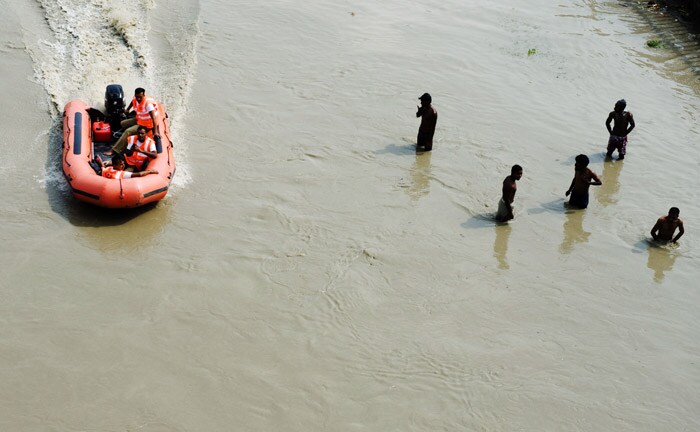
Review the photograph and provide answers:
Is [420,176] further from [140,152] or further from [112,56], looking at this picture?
[112,56]

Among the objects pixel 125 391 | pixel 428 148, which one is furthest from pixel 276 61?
pixel 125 391

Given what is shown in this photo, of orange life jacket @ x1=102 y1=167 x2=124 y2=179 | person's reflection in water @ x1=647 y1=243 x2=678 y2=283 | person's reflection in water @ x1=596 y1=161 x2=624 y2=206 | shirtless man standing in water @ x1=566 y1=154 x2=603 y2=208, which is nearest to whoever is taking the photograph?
orange life jacket @ x1=102 y1=167 x2=124 y2=179

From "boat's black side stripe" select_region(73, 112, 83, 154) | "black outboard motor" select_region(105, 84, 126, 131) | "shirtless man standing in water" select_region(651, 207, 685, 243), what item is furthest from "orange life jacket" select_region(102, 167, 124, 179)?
"shirtless man standing in water" select_region(651, 207, 685, 243)

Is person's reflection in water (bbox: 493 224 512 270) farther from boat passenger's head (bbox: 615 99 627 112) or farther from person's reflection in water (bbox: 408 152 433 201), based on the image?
boat passenger's head (bbox: 615 99 627 112)

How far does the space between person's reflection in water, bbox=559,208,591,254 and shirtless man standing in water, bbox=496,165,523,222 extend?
2.65 feet

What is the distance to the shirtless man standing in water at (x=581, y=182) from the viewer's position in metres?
10.5

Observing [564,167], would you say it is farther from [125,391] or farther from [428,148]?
[125,391]

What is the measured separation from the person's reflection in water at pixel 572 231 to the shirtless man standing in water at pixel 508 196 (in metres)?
0.81

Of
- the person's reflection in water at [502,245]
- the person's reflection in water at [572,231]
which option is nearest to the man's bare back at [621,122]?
the person's reflection in water at [572,231]

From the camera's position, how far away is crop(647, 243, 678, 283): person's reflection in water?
380 inches

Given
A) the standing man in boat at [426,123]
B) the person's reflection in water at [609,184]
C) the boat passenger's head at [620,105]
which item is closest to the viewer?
the person's reflection in water at [609,184]

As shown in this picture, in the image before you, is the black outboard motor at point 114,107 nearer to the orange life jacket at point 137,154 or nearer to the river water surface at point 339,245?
the river water surface at point 339,245

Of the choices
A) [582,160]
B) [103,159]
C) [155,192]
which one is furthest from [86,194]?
[582,160]

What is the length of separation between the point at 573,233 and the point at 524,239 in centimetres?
80
